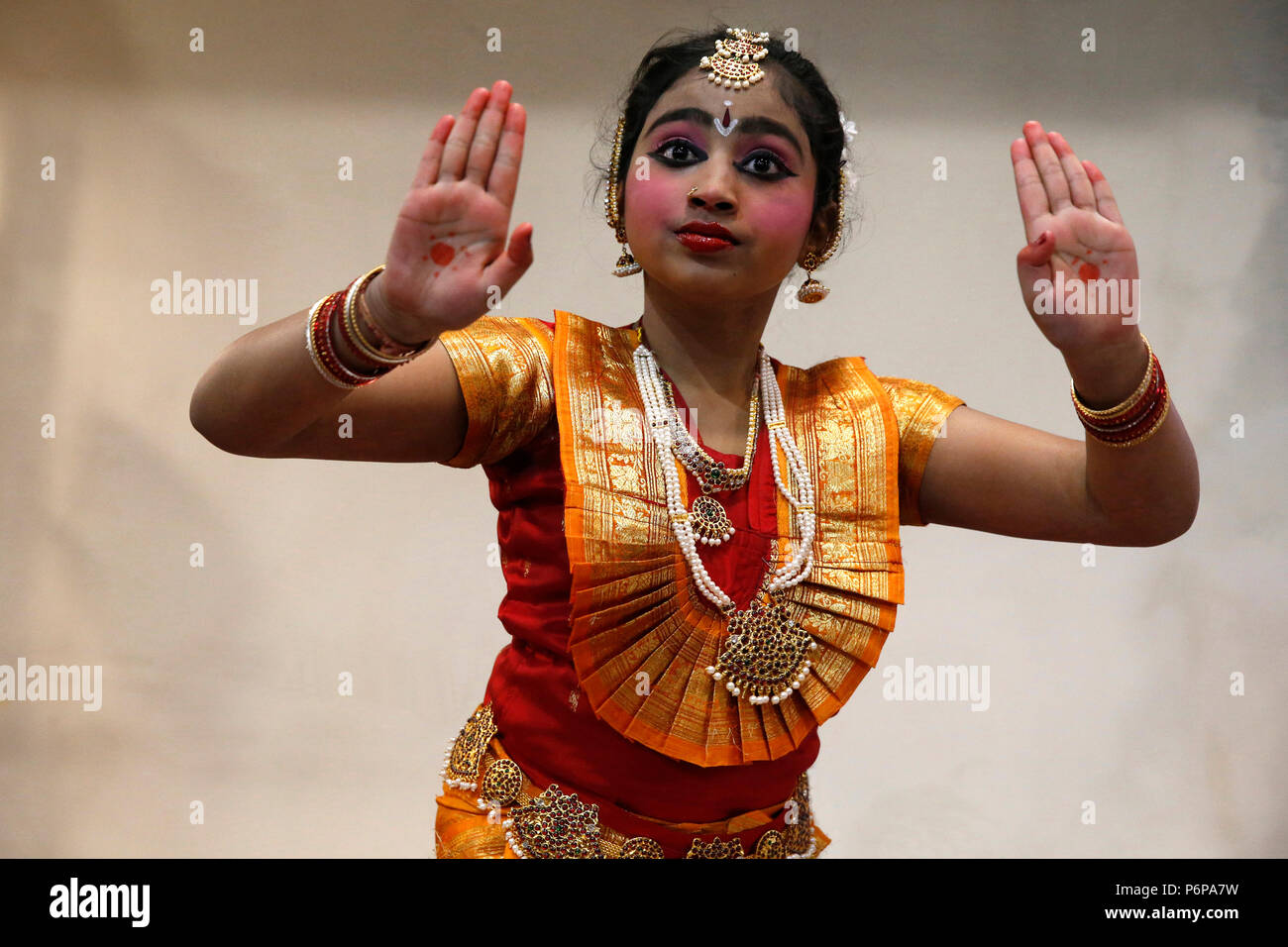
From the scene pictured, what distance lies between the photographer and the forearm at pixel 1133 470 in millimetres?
1356

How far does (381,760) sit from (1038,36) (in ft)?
7.06

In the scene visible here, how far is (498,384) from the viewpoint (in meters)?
1.40

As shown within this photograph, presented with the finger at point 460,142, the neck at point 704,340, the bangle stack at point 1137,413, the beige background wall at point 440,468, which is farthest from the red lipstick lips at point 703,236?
the beige background wall at point 440,468

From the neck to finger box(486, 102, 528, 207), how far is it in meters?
0.37

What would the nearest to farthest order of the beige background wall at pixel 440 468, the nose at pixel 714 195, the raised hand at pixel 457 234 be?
the raised hand at pixel 457 234
the nose at pixel 714 195
the beige background wall at pixel 440 468

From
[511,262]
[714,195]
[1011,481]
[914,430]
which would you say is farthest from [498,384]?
[1011,481]

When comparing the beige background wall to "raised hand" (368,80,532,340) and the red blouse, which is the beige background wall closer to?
the red blouse

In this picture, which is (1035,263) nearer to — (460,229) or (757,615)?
(757,615)

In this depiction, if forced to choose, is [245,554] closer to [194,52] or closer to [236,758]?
[236,758]

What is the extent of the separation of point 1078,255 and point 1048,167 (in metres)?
0.11

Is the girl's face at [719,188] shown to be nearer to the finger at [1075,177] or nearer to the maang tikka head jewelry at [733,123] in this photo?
the maang tikka head jewelry at [733,123]

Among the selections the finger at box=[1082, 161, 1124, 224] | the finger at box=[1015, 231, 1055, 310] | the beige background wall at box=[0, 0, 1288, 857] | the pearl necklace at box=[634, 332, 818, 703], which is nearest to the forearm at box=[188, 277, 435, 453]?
the pearl necklace at box=[634, 332, 818, 703]

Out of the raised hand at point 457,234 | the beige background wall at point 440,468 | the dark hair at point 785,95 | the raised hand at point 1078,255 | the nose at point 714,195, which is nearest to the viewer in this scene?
the raised hand at point 457,234

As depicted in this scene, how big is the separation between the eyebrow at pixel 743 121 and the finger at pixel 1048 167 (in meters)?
0.29
